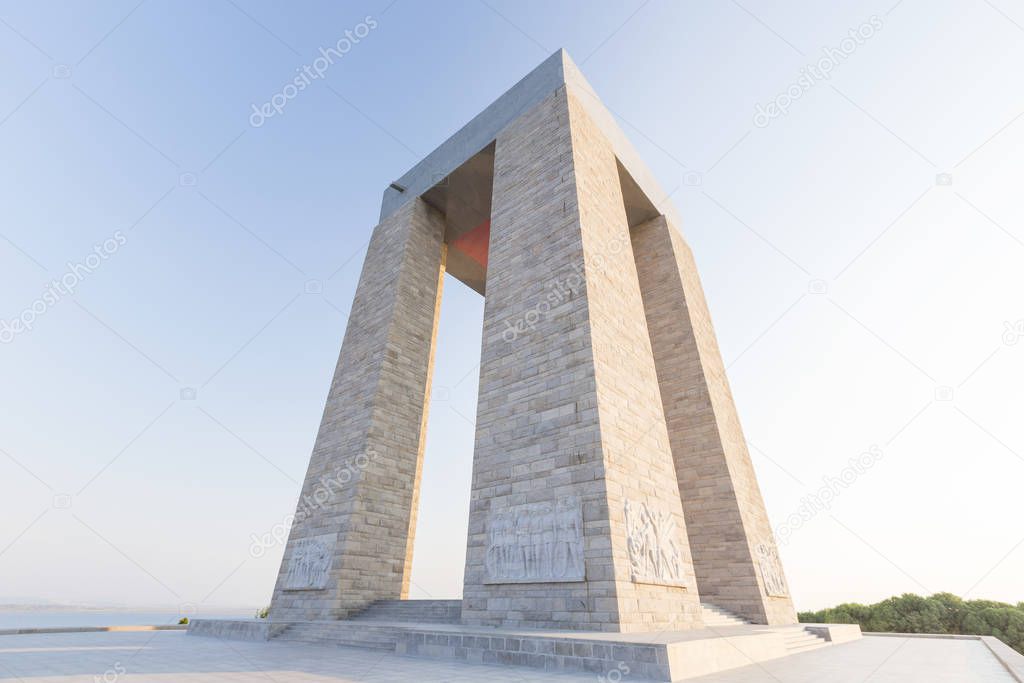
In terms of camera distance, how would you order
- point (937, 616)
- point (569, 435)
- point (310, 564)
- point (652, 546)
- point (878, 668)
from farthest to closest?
point (937, 616) < point (310, 564) < point (569, 435) < point (652, 546) < point (878, 668)

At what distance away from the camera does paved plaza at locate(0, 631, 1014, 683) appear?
5098 millimetres

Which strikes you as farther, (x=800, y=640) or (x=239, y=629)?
(x=239, y=629)

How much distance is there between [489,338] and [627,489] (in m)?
4.14

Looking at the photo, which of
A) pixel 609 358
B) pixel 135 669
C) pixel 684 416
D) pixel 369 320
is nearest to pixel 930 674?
pixel 609 358

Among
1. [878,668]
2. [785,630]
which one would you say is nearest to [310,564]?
[785,630]

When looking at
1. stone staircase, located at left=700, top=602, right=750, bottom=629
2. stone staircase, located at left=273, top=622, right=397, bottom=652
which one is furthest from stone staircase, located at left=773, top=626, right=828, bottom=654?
stone staircase, located at left=273, top=622, right=397, bottom=652

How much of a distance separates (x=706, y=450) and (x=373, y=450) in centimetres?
800

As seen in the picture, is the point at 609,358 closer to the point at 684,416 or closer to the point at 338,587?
the point at 684,416

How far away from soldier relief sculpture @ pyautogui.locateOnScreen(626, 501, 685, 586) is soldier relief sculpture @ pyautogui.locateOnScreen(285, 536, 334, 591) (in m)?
6.72

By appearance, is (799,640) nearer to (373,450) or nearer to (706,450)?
(706,450)

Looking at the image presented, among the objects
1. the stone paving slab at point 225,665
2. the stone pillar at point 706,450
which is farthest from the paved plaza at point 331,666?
the stone pillar at point 706,450

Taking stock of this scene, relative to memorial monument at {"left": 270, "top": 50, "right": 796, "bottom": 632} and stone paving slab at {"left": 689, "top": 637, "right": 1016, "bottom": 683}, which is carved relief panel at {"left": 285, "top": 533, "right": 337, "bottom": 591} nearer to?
memorial monument at {"left": 270, "top": 50, "right": 796, "bottom": 632}

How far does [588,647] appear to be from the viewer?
222 inches

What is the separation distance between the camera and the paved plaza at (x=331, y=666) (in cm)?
510
